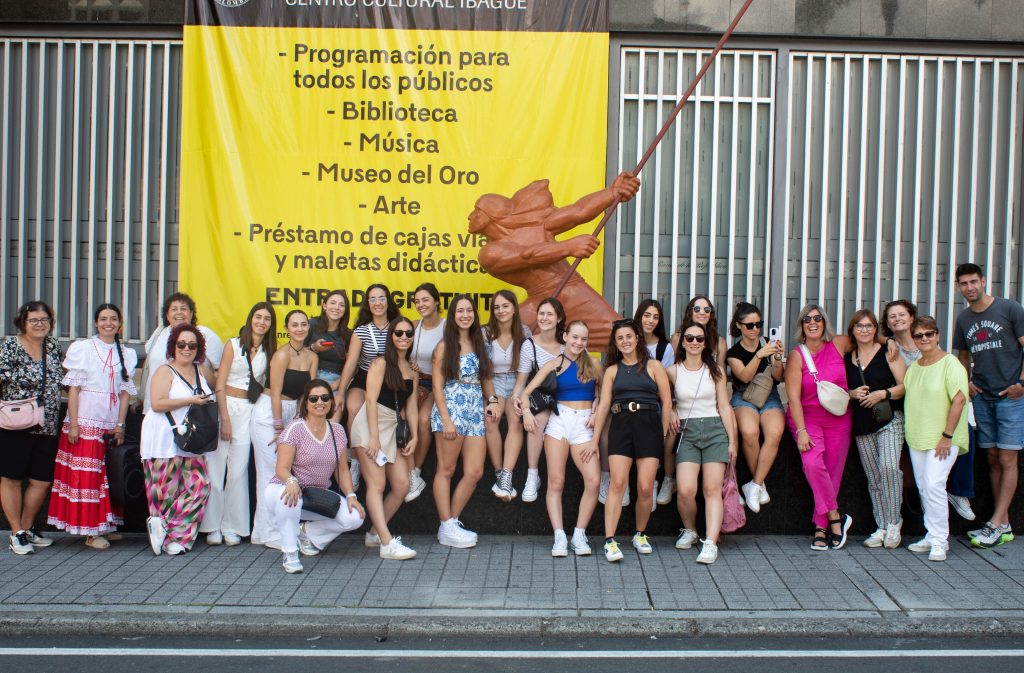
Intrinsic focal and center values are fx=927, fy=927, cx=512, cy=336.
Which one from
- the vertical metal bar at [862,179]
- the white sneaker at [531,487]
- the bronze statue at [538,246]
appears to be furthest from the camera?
the vertical metal bar at [862,179]

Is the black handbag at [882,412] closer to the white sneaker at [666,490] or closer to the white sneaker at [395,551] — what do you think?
the white sneaker at [666,490]

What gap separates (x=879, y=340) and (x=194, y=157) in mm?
6360

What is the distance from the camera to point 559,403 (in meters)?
6.58

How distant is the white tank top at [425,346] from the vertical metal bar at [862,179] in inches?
189

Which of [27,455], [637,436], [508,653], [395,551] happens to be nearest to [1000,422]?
[637,436]

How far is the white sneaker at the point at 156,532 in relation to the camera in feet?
21.2

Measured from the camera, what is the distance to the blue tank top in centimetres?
654

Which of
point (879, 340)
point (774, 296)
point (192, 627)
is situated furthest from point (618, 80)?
point (192, 627)

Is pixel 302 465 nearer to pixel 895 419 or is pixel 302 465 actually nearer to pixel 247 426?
pixel 247 426

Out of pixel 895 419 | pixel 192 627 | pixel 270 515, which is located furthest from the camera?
pixel 895 419

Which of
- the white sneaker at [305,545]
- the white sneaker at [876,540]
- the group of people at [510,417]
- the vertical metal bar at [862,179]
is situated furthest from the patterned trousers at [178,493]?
the vertical metal bar at [862,179]

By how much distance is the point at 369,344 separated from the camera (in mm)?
6750

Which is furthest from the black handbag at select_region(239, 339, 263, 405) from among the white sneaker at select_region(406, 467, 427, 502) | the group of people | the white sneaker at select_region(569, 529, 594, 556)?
the white sneaker at select_region(569, 529, 594, 556)

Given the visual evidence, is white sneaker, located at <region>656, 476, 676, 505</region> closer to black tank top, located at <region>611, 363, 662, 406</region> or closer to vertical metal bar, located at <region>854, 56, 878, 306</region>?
black tank top, located at <region>611, 363, 662, 406</region>
